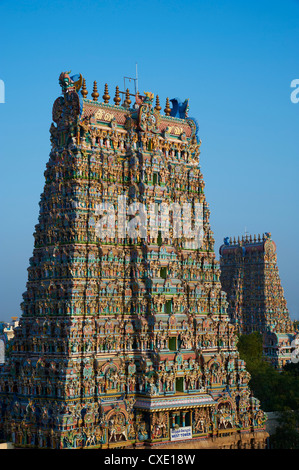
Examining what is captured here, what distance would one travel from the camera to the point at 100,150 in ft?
235

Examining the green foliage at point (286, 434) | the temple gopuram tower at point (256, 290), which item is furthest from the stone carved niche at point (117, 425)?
the temple gopuram tower at point (256, 290)

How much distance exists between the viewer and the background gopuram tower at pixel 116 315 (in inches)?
2611

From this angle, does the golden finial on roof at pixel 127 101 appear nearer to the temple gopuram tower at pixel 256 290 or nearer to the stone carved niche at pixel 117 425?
the stone carved niche at pixel 117 425

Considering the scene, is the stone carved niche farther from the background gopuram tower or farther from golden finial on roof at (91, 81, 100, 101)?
golden finial on roof at (91, 81, 100, 101)

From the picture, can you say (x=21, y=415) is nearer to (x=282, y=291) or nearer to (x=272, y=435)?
(x=272, y=435)

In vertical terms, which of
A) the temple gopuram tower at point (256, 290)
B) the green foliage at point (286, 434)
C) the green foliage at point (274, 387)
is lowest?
the green foliage at point (286, 434)

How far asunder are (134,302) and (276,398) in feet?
72.2

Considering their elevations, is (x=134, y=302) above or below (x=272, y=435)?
above

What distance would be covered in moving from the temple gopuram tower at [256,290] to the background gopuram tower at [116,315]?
49.7m

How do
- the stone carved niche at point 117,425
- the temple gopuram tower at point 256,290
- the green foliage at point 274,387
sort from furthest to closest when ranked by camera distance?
the temple gopuram tower at point 256,290, the green foliage at point 274,387, the stone carved niche at point 117,425

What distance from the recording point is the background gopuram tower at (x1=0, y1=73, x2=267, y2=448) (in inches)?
2611

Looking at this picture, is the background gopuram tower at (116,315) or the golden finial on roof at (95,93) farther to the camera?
the golden finial on roof at (95,93)

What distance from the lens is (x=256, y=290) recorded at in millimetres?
127562
